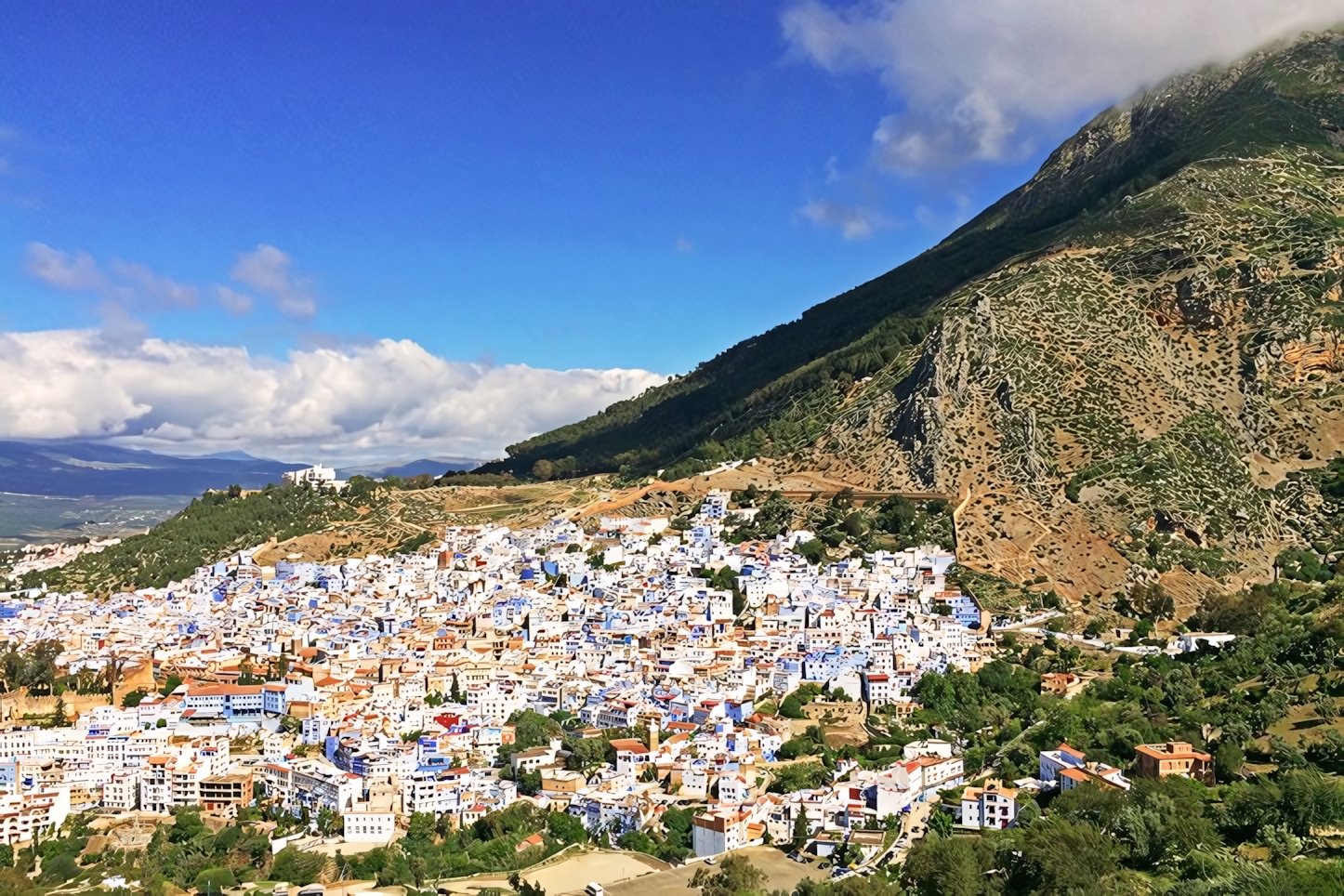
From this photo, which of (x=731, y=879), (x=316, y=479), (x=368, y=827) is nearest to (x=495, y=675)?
(x=368, y=827)

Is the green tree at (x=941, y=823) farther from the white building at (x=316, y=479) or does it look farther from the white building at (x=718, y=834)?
the white building at (x=316, y=479)

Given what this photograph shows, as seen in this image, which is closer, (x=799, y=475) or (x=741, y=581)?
(x=741, y=581)

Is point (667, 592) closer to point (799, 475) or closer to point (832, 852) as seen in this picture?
point (799, 475)

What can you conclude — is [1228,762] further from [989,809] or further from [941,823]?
[941,823]

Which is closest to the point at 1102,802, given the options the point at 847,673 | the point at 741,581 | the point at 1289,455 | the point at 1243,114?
the point at 847,673

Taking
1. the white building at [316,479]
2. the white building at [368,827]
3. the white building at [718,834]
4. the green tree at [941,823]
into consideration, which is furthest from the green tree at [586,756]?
the white building at [316,479]

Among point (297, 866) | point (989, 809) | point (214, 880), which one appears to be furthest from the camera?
point (989, 809)
